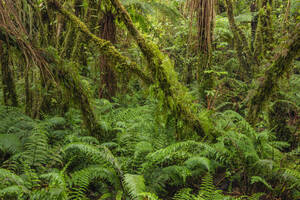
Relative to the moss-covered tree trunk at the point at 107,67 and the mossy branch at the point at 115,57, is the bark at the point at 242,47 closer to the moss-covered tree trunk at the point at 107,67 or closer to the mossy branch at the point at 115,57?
the moss-covered tree trunk at the point at 107,67

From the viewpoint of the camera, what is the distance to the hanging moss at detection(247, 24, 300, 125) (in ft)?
7.91

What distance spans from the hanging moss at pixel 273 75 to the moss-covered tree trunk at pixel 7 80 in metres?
3.68

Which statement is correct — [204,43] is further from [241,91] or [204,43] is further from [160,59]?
[241,91]

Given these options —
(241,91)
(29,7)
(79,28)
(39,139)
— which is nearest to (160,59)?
(79,28)

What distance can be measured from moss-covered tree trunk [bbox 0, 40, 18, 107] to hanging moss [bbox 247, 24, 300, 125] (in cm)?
368

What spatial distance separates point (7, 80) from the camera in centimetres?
384

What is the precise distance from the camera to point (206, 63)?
12.9 feet

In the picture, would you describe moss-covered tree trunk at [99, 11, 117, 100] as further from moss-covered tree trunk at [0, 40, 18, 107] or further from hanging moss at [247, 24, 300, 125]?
hanging moss at [247, 24, 300, 125]

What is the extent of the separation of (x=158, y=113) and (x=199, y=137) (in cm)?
71

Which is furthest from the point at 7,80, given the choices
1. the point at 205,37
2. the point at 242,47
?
the point at 242,47

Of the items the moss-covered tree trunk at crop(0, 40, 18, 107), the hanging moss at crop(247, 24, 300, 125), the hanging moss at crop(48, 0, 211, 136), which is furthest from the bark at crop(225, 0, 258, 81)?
the moss-covered tree trunk at crop(0, 40, 18, 107)

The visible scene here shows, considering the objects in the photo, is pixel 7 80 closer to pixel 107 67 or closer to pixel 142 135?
pixel 107 67

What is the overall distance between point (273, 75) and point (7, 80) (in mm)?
4254

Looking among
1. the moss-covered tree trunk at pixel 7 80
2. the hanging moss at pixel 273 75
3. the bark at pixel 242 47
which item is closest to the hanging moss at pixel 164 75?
the hanging moss at pixel 273 75
